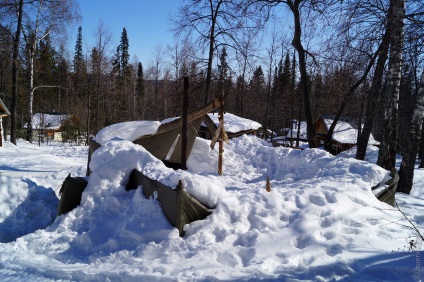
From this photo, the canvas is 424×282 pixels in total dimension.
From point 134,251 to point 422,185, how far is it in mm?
9767

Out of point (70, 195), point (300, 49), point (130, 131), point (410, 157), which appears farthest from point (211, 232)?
point (300, 49)

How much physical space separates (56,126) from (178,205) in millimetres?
35974

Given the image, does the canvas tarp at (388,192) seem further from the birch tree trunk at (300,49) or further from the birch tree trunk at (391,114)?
the birch tree trunk at (300,49)

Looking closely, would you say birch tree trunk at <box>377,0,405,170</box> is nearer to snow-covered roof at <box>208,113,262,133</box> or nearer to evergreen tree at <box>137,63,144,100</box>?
snow-covered roof at <box>208,113,262,133</box>

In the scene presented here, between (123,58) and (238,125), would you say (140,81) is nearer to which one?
(123,58)

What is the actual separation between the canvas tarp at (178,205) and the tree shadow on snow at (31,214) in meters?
2.63

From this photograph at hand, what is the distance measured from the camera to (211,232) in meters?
4.46

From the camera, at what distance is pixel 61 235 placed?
189 inches

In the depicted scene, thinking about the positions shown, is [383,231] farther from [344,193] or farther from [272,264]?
[272,264]

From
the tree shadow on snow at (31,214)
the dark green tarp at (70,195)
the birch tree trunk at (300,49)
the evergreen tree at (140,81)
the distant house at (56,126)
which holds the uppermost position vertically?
the evergreen tree at (140,81)

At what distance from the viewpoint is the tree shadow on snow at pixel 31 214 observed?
5719 mm

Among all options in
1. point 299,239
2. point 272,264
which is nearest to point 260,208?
point 299,239

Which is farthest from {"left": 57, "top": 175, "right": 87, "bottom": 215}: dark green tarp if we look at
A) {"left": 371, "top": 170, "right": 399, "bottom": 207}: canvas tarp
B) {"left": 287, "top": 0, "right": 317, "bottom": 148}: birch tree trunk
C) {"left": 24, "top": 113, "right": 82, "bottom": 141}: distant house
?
{"left": 24, "top": 113, "right": 82, "bottom": 141}: distant house

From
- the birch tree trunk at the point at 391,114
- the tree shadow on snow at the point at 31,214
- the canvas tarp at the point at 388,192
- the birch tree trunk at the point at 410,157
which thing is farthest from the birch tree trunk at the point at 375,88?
the tree shadow on snow at the point at 31,214
